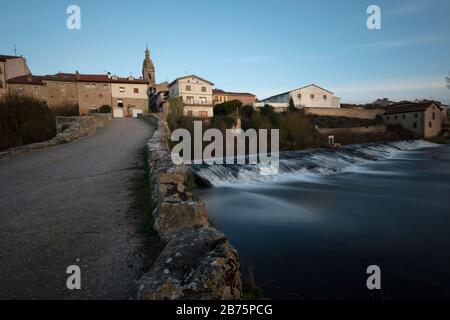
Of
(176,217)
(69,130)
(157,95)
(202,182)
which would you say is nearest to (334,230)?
(176,217)

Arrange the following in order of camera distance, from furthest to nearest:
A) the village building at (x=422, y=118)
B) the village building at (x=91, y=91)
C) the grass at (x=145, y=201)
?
1. the village building at (x=422, y=118)
2. the village building at (x=91, y=91)
3. the grass at (x=145, y=201)

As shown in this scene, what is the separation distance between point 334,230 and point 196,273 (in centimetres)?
692

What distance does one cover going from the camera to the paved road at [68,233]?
302cm

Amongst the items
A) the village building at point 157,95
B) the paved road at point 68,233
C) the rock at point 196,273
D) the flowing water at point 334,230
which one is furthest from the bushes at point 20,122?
the village building at point 157,95

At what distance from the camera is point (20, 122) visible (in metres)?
18.5

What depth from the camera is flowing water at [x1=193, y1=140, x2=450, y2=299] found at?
5.47 m

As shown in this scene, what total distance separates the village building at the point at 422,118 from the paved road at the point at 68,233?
55.4 m

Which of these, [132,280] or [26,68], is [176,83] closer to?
[26,68]

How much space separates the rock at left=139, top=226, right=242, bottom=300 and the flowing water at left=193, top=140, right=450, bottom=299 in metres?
2.53

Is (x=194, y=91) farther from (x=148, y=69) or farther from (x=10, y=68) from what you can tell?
(x=10, y=68)

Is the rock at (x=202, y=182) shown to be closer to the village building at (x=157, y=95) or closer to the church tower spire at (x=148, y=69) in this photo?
the village building at (x=157, y=95)

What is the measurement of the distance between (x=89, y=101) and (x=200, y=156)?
2890cm

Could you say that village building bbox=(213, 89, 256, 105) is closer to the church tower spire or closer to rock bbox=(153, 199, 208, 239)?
the church tower spire
